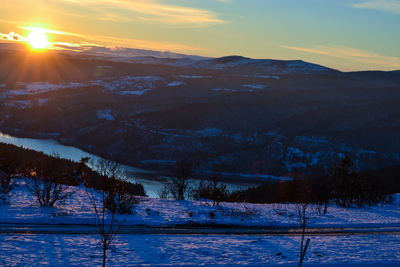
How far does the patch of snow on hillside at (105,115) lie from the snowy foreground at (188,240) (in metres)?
154

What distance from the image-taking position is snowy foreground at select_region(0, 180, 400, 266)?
15180 millimetres

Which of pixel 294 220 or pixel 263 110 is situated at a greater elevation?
pixel 263 110

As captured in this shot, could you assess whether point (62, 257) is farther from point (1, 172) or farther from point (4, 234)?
point (1, 172)

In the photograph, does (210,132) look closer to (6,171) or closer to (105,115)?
(105,115)

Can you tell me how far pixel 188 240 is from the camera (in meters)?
17.8

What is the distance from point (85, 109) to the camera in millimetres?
188375

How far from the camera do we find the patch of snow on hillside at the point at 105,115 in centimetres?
17761

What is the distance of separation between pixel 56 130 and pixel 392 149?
12523cm

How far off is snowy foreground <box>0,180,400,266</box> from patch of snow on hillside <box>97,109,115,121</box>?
15446 centimetres

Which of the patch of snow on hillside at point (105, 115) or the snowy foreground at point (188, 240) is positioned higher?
the patch of snow on hillside at point (105, 115)

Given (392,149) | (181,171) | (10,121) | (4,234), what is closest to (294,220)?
(181,171)

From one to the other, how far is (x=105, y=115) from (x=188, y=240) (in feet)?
554

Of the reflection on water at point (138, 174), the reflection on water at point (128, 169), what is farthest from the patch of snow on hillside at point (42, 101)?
the reflection on water at point (138, 174)

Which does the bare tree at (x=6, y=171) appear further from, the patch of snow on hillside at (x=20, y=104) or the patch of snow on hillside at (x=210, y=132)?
the patch of snow on hillside at (x=20, y=104)
